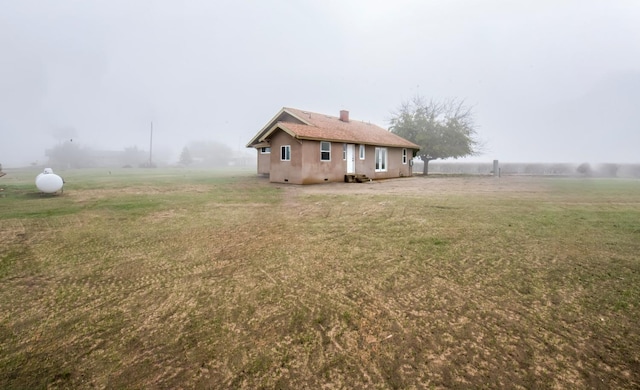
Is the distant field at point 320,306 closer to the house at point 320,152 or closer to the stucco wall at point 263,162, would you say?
the house at point 320,152

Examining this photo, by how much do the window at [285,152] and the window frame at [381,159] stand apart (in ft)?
26.7

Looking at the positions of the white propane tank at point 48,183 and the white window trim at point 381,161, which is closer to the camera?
the white propane tank at point 48,183

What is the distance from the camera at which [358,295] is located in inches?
154

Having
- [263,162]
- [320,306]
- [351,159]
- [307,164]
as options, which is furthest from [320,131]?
[320,306]

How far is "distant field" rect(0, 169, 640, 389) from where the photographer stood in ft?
8.41

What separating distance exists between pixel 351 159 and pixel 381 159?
4209 mm

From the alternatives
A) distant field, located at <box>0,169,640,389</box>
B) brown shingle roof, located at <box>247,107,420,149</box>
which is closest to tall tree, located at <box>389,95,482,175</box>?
brown shingle roof, located at <box>247,107,420,149</box>

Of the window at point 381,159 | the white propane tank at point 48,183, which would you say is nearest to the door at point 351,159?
the window at point 381,159

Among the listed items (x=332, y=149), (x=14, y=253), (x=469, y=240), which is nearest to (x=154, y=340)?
(x=14, y=253)

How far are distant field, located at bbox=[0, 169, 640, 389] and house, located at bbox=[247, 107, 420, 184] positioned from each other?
11.6 meters

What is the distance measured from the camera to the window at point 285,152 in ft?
63.0

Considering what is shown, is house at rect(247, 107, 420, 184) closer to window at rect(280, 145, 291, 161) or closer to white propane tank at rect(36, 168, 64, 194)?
window at rect(280, 145, 291, 161)

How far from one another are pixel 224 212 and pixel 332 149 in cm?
1178

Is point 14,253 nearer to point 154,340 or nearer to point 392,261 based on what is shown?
point 154,340
